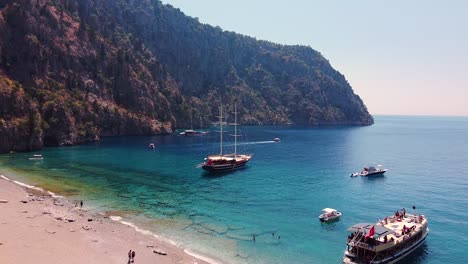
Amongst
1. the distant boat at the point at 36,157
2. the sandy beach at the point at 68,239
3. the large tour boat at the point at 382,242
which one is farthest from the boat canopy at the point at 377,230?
the distant boat at the point at 36,157

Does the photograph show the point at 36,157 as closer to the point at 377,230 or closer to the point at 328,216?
the point at 328,216

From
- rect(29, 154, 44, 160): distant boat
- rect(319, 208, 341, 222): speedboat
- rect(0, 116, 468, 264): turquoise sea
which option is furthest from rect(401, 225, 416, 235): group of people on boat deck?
rect(29, 154, 44, 160): distant boat

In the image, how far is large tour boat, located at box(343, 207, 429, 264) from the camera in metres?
47.9

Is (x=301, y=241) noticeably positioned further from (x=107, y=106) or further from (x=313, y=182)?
(x=107, y=106)

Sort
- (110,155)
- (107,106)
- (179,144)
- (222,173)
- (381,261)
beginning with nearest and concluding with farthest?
(381,261) → (222,173) → (110,155) → (179,144) → (107,106)

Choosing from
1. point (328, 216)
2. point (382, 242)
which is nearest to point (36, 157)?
point (328, 216)

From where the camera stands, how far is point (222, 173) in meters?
114

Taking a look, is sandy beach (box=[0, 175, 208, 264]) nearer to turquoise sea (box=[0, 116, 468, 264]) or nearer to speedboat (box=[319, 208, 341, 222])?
turquoise sea (box=[0, 116, 468, 264])

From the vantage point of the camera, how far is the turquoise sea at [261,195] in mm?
55219

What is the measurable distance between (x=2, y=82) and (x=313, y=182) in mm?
121276

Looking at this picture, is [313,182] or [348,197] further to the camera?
[313,182]

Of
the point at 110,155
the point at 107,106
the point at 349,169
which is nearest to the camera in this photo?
the point at 349,169

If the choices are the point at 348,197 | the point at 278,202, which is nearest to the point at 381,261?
the point at 278,202

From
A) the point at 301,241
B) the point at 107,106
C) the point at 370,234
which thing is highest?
the point at 107,106
